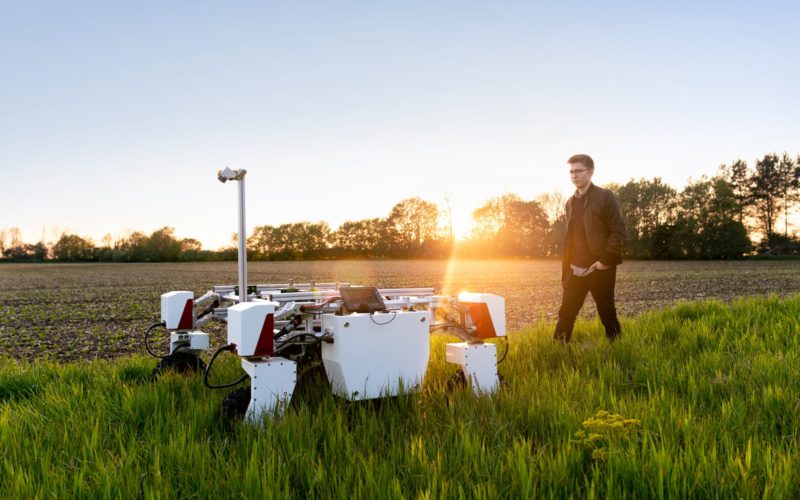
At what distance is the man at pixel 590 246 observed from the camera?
5.95 meters

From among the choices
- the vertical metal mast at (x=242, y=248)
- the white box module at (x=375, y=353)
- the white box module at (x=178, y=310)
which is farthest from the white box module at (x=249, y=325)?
the white box module at (x=178, y=310)

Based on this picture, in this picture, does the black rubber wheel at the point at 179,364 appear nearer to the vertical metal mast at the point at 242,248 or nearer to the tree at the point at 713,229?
the vertical metal mast at the point at 242,248

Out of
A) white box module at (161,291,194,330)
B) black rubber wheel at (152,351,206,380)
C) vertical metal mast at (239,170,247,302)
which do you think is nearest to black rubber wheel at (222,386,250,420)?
vertical metal mast at (239,170,247,302)

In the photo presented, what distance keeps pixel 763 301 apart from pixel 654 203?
70455mm

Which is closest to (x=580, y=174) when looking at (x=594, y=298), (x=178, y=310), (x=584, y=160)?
(x=584, y=160)

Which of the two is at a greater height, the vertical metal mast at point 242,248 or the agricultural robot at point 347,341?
the vertical metal mast at point 242,248

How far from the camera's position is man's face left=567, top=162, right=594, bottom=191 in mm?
6066

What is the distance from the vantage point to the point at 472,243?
79438mm

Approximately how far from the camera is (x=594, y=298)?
6.05 m

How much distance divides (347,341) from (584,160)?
151 inches

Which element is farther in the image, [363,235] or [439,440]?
[363,235]

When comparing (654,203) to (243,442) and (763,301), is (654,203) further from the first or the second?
(243,442)

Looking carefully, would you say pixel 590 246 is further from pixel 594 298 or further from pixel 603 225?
pixel 594 298

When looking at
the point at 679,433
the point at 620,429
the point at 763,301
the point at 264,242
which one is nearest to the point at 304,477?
the point at 620,429
